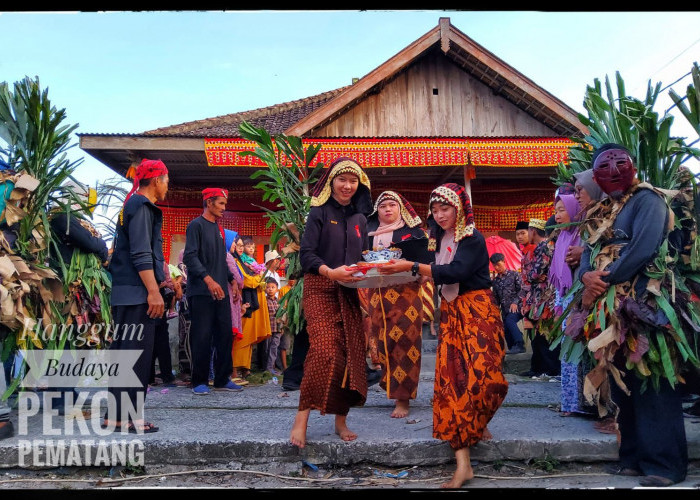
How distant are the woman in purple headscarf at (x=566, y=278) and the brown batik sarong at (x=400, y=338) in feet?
3.70

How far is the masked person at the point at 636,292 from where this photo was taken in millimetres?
3027

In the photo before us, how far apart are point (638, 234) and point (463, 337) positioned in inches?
46.0

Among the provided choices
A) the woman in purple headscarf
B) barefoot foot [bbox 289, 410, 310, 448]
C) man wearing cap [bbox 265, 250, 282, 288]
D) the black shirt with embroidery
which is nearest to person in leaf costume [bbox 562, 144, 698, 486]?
the woman in purple headscarf

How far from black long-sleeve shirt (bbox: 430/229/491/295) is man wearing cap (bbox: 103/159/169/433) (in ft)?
6.51

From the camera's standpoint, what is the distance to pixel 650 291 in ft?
10.1

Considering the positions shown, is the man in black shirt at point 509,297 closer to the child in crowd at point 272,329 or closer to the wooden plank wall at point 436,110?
the child in crowd at point 272,329

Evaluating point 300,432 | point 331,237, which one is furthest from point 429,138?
point 300,432

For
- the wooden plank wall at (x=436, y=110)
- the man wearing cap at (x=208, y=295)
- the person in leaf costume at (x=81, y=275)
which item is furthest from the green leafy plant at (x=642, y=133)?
→ the wooden plank wall at (x=436, y=110)

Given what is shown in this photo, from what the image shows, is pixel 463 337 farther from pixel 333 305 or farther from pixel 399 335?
pixel 399 335

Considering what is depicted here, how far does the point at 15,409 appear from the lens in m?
4.54

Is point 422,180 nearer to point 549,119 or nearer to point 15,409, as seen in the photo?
point 549,119

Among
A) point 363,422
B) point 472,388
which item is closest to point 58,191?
point 363,422

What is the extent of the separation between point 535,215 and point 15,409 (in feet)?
33.4

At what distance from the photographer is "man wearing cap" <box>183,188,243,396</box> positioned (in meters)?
5.42
